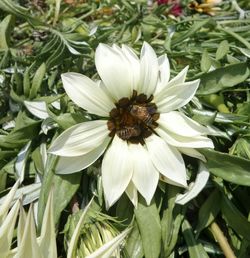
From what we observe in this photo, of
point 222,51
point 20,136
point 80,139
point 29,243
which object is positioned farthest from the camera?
point 222,51

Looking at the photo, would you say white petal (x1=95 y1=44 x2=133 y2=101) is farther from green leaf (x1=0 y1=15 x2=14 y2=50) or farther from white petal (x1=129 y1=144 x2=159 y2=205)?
green leaf (x1=0 y1=15 x2=14 y2=50)

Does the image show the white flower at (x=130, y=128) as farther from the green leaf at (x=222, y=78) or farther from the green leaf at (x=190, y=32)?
Answer: the green leaf at (x=190, y=32)

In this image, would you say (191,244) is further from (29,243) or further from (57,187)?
(29,243)

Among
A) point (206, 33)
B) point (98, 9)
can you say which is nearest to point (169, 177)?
point (206, 33)

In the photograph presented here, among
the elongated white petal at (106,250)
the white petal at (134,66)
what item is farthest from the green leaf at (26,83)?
the elongated white petal at (106,250)

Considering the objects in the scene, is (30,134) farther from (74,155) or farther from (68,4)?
(68,4)

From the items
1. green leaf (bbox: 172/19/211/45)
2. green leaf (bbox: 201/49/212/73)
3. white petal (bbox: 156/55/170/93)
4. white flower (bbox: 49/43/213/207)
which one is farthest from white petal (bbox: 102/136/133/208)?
green leaf (bbox: 172/19/211/45)

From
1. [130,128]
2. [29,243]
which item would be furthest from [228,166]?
[29,243]
